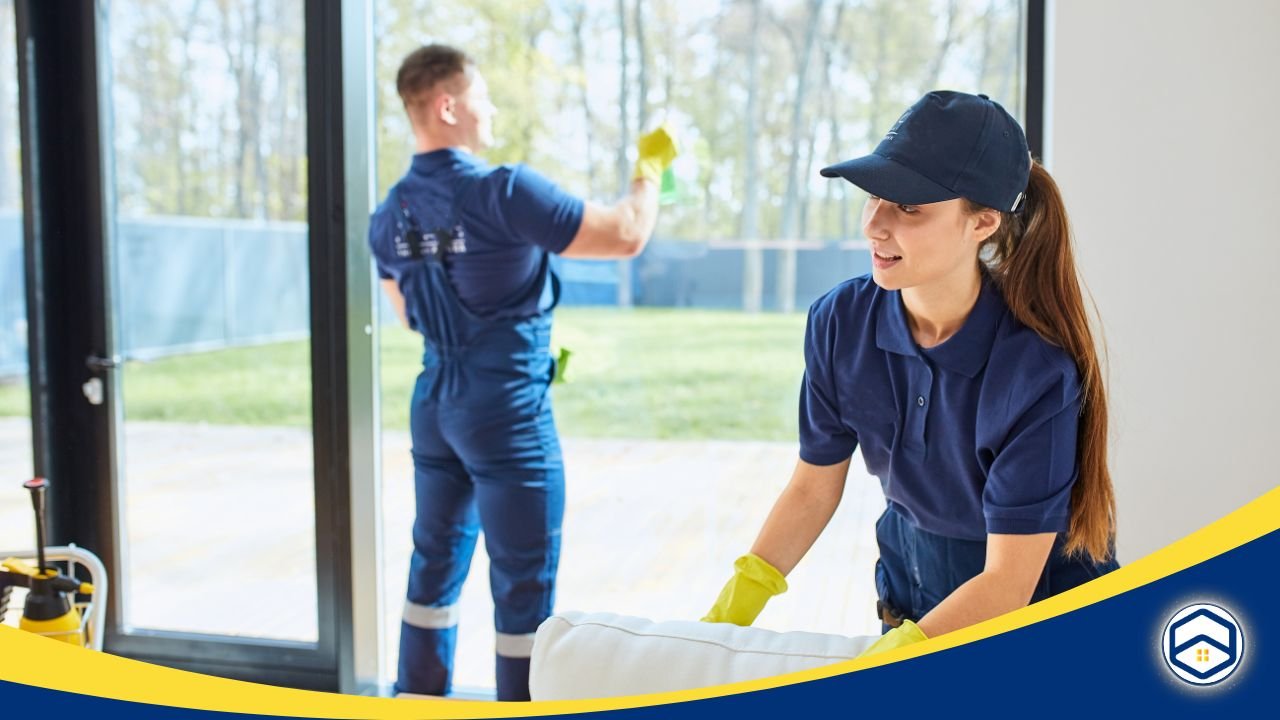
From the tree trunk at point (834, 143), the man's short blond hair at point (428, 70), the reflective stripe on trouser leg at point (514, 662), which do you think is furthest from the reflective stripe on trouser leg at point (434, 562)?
the tree trunk at point (834, 143)

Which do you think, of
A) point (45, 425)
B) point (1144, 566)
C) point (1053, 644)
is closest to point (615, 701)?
point (1053, 644)

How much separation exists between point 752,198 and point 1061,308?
1.15m

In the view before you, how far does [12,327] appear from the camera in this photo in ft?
8.32

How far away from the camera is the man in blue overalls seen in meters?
2.11

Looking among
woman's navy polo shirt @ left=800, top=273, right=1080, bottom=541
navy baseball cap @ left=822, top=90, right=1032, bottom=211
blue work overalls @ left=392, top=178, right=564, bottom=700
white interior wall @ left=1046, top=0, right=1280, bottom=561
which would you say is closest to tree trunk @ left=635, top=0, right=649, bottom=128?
blue work overalls @ left=392, top=178, right=564, bottom=700

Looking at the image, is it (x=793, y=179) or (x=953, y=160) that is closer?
(x=953, y=160)

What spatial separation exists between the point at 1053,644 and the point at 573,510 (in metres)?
1.70

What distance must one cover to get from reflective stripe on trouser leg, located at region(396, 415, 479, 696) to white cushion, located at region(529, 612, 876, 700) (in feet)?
4.04

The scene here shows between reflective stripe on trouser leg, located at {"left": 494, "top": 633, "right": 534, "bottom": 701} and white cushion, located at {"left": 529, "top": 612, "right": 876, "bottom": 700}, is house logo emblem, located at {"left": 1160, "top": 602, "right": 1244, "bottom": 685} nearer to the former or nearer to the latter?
white cushion, located at {"left": 529, "top": 612, "right": 876, "bottom": 700}

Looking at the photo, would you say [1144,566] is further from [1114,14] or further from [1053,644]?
[1114,14]

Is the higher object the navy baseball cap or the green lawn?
the navy baseball cap

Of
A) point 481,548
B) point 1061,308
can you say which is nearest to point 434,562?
point 481,548

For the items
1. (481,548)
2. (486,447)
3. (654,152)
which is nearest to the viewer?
(486,447)

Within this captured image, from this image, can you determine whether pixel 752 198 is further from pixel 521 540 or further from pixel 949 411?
pixel 949 411
